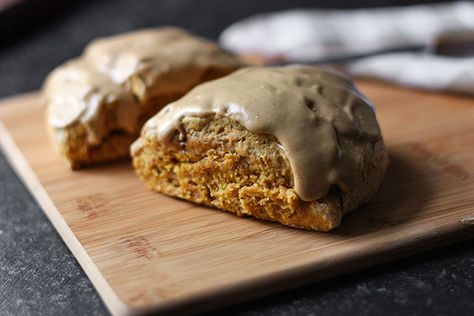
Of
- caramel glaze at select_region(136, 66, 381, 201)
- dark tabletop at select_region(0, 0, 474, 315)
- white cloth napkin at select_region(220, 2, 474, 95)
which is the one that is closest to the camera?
dark tabletop at select_region(0, 0, 474, 315)

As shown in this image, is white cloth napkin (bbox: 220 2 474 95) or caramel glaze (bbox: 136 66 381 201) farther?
white cloth napkin (bbox: 220 2 474 95)

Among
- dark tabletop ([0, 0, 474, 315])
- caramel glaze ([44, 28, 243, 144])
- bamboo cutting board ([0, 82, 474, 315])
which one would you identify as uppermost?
caramel glaze ([44, 28, 243, 144])

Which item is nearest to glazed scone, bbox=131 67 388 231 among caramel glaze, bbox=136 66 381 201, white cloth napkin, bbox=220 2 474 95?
caramel glaze, bbox=136 66 381 201

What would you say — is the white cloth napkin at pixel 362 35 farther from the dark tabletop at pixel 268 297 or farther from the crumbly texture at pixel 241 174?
the dark tabletop at pixel 268 297

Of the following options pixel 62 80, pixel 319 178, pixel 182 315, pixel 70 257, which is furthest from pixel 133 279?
pixel 62 80

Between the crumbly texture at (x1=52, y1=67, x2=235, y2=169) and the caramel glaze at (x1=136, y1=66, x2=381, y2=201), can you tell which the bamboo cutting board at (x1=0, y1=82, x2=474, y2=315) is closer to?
the crumbly texture at (x1=52, y1=67, x2=235, y2=169)

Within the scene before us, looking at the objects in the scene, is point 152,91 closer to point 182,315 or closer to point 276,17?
point 182,315

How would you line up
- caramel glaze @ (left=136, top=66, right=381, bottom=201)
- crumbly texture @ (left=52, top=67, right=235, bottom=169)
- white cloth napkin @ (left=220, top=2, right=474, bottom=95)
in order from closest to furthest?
1. caramel glaze @ (left=136, top=66, right=381, bottom=201)
2. crumbly texture @ (left=52, top=67, right=235, bottom=169)
3. white cloth napkin @ (left=220, top=2, right=474, bottom=95)

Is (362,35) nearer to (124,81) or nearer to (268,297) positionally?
(124,81)
